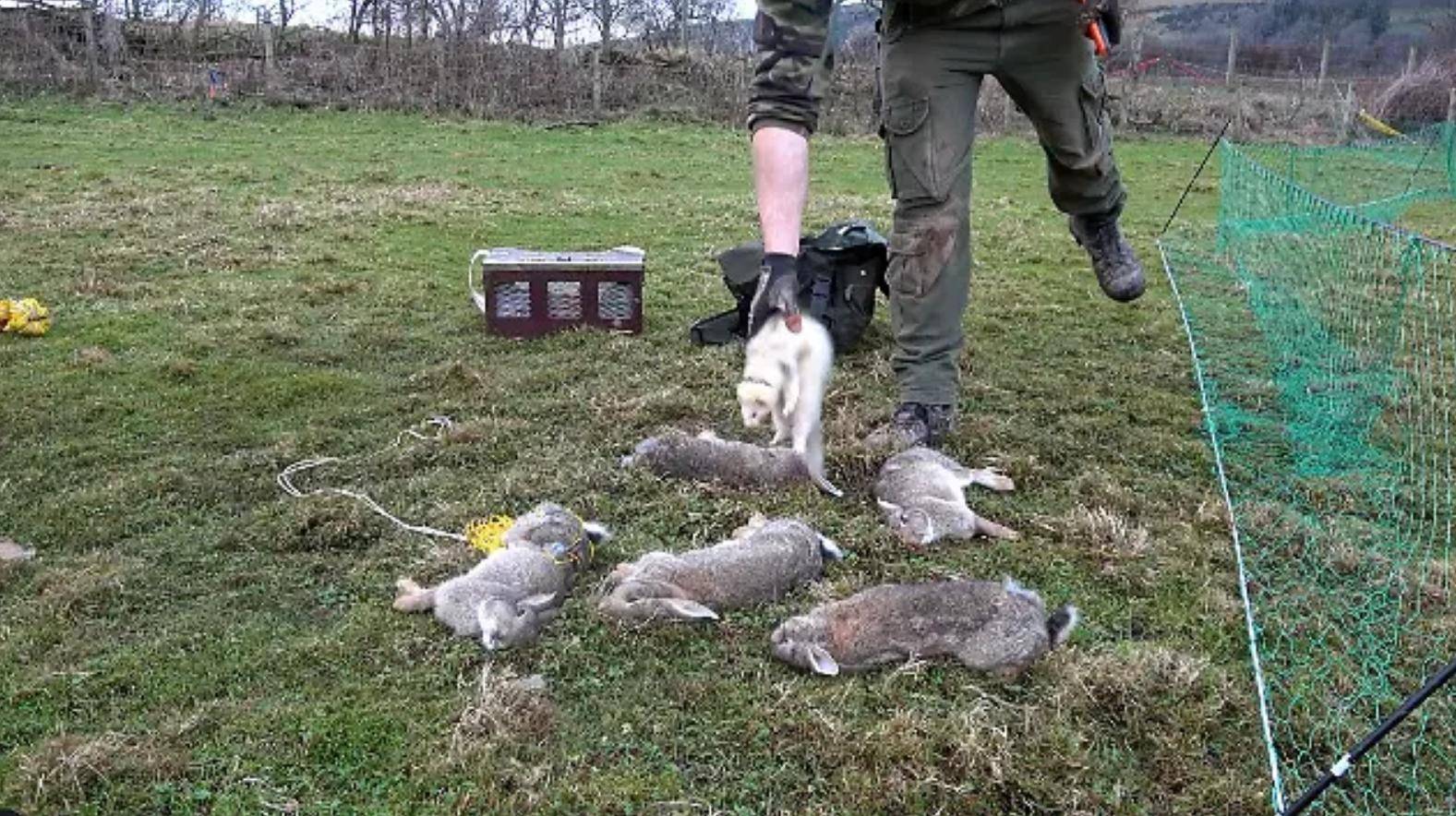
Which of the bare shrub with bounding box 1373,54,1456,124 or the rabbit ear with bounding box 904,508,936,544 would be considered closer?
the rabbit ear with bounding box 904,508,936,544

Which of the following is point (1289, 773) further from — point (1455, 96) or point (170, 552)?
point (1455, 96)

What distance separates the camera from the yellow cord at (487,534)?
324cm

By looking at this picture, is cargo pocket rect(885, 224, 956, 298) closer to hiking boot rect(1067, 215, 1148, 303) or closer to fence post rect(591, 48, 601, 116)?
hiking boot rect(1067, 215, 1148, 303)

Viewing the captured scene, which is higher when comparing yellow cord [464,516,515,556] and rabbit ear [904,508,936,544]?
rabbit ear [904,508,936,544]

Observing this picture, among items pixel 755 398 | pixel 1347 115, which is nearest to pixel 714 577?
pixel 755 398

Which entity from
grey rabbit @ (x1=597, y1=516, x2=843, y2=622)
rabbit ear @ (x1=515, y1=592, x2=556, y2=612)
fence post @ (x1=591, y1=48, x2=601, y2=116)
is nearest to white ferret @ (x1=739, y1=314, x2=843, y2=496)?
grey rabbit @ (x1=597, y1=516, x2=843, y2=622)

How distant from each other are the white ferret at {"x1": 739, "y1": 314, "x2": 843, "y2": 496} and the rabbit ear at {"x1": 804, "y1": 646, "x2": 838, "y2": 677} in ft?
3.06

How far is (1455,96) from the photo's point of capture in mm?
17766

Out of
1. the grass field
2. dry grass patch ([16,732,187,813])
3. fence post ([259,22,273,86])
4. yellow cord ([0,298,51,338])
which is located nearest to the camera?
dry grass patch ([16,732,187,813])

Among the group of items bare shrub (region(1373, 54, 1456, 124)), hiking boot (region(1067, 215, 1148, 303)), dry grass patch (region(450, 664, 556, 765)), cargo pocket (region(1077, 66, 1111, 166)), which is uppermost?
bare shrub (region(1373, 54, 1456, 124))

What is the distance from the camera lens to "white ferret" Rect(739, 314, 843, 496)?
344 cm

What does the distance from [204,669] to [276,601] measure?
37 centimetres

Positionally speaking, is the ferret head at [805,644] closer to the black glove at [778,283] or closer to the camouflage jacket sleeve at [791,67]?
the black glove at [778,283]

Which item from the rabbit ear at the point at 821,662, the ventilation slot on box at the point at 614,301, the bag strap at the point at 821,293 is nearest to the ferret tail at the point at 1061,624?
the rabbit ear at the point at 821,662
